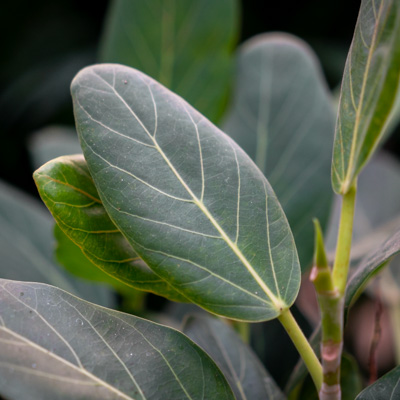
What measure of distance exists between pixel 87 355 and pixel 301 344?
179 millimetres

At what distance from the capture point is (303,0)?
148 cm

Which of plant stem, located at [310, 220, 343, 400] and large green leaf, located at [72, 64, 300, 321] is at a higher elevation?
large green leaf, located at [72, 64, 300, 321]

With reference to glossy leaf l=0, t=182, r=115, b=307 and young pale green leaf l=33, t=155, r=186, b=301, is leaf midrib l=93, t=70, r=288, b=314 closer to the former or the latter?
young pale green leaf l=33, t=155, r=186, b=301

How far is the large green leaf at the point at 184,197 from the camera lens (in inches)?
16.5

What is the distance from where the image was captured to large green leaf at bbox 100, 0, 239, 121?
0.84 meters

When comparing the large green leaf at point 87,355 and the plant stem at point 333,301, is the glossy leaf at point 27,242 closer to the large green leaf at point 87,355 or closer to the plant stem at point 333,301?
the large green leaf at point 87,355

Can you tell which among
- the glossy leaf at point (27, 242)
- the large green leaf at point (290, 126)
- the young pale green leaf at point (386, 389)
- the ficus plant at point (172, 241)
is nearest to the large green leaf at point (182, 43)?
the large green leaf at point (290, 126)

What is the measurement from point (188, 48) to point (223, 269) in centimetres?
54

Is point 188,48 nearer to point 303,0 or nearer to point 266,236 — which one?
point 266,236

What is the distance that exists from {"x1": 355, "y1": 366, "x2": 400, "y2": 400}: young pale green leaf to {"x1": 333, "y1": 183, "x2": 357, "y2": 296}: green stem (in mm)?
89

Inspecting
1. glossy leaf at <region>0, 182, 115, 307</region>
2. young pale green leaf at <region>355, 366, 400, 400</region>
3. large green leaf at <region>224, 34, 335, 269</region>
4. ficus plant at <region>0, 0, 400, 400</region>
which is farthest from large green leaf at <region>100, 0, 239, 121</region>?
young pale green leaf at <region>355, 366, 400, 400</region>

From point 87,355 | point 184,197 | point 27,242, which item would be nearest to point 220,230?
point 184,197

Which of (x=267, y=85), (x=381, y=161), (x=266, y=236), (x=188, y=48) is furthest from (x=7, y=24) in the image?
(x=266, y=236)

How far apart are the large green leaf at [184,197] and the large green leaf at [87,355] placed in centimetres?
5
